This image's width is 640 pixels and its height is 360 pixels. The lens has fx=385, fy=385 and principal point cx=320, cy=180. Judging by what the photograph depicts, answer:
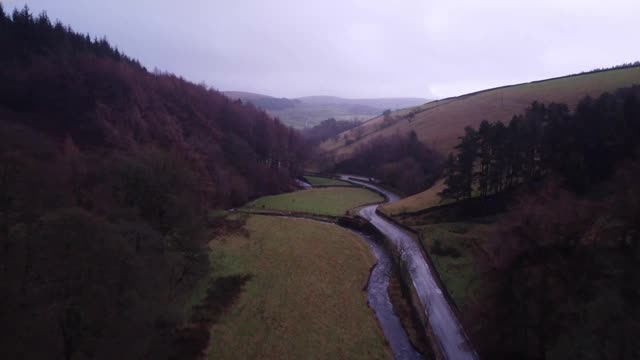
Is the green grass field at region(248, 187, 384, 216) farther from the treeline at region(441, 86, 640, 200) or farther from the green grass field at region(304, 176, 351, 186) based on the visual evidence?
the treeline at region(441, 86, 640, 200)

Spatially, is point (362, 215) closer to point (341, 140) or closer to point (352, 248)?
point (352, 248)

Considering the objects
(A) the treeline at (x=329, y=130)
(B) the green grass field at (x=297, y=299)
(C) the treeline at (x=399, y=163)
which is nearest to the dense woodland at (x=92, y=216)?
(B) the green grass field at (x=297, y=299)

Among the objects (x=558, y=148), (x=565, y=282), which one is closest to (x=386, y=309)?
(x=565, y=282)

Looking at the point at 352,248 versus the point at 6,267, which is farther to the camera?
the point at 352,248

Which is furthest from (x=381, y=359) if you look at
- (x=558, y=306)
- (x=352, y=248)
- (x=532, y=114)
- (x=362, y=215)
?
(x=532, y=114)

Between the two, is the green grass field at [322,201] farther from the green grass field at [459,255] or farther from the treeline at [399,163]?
the green grass field at [459,255]

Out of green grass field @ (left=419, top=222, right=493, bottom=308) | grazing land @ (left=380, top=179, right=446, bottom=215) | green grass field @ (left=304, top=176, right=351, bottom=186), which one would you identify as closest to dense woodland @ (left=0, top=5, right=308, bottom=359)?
green grass field @ (left=419, top=222, right=493, bottom=308)
